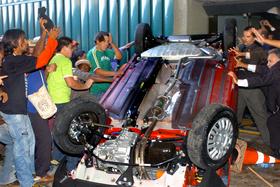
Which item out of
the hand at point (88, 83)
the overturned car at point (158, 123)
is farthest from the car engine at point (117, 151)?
the hand at point (88, 83)

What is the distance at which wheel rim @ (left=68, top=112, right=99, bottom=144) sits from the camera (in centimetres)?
417

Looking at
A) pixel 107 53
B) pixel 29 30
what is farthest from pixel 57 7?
pixel 107 53

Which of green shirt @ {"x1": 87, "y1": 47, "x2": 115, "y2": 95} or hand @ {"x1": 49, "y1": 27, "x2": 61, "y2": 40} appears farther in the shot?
green shirt @ {"x1": 87, "y1": 47, "x2": 115, "y2": 95}

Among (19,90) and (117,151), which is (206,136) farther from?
(19,90)

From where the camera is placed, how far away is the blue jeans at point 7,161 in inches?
200

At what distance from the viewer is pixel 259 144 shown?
6.85 m

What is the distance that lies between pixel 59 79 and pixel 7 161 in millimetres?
1222

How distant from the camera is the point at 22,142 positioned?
4652mm

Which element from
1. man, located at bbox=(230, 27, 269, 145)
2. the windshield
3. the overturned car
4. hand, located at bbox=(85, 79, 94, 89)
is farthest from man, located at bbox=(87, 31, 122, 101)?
man, located at bbox=(230, 27, 269, 145)

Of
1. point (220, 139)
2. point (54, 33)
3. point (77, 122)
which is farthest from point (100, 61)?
point (220, 139)

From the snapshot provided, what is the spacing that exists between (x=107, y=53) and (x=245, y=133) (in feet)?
9.80

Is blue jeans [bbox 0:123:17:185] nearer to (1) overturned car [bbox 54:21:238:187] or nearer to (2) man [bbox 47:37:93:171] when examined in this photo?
(2) man [bbox 47:37:93:171]

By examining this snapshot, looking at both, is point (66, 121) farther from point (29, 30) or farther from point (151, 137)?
point (29, 30)

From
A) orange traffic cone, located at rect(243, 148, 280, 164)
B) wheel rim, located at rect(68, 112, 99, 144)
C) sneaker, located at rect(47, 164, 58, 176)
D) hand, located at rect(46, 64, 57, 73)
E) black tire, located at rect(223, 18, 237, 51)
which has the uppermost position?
black tire, located at rect(223, 18, 237, 51)
